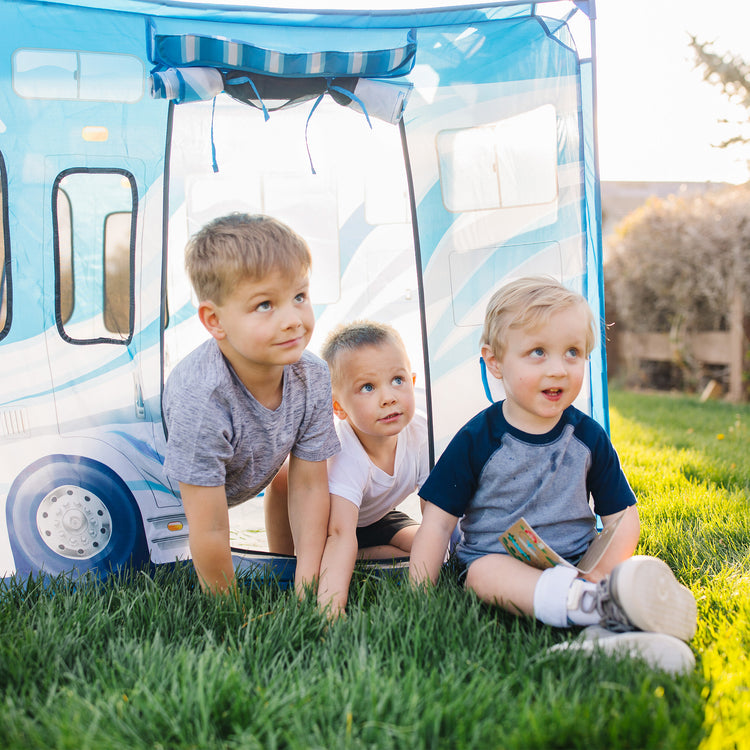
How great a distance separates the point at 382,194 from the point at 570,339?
1.31 meters

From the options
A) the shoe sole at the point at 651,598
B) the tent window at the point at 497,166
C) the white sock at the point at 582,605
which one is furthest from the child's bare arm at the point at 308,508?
the tent window at the point at 497,166

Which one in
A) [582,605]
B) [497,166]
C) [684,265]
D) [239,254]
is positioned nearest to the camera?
[582,605]

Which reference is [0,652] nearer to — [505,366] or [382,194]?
[505,366]

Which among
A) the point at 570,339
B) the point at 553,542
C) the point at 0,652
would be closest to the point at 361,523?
the point at 553,542

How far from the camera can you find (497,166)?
2191 mm

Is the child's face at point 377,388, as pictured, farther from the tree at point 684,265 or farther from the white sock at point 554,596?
the tree at point 684,265

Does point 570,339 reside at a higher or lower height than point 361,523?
higher

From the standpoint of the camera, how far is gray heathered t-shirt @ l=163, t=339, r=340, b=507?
66.7 inches

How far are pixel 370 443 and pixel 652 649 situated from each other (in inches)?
40.2

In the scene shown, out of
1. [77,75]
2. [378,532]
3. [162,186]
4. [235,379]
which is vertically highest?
[77,75]

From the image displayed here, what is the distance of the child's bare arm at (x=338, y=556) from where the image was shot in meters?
1.70

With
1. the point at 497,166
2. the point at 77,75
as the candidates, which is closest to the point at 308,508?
the point at 497,166

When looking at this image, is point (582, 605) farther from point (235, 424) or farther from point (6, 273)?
point (6, 273)

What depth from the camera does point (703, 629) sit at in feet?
4.88
